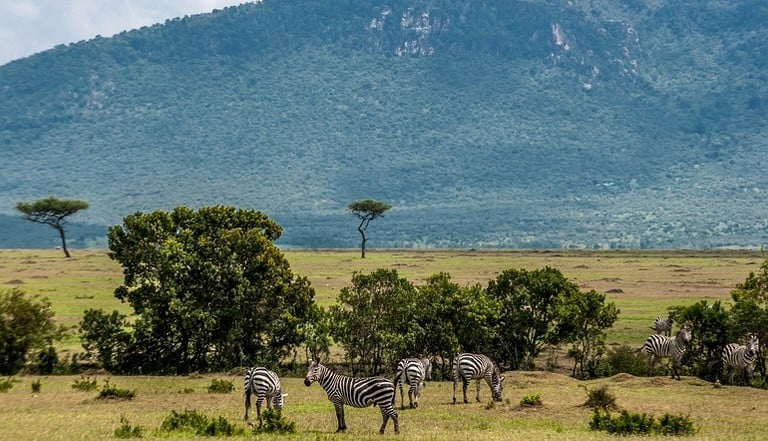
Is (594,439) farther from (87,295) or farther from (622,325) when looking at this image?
(87,295)

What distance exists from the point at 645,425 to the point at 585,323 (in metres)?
13.7

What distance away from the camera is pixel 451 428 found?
21969 millimetres

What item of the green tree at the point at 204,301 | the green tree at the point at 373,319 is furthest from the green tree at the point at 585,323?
the green tree at the point at 204,301

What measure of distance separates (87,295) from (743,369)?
4329 centimetres

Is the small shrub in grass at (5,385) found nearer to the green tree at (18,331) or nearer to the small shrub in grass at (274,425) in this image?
the green tree at (18,331)

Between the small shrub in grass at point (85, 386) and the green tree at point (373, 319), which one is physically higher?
the green tree at point (373, 319)

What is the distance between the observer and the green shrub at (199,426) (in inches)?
812

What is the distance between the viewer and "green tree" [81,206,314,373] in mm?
35281

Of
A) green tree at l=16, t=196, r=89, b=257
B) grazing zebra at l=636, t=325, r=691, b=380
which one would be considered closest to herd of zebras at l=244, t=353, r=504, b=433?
grazing zebra at l=636, t=325, r=691, b=380

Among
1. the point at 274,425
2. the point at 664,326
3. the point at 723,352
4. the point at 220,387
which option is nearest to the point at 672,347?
the point at 723,352

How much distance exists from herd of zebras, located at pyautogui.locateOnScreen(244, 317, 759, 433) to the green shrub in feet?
5.84

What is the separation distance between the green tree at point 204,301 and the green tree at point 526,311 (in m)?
7.97

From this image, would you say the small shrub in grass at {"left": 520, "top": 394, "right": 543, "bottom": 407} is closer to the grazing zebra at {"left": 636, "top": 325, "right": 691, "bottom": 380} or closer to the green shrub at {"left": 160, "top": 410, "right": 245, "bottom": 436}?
the grazing zebra at {"left": 636, "top": 325, "right": 691, "bottom": 380}

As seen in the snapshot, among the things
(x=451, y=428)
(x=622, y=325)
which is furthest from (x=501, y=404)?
(x=622, y=325)
